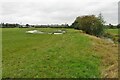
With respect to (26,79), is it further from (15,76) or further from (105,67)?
(105,67)

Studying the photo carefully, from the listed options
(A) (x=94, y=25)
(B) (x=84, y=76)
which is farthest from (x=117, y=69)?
(A) (x=94, y=25)

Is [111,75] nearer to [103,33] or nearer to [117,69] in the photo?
[117,69]

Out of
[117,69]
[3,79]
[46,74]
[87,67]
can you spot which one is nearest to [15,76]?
[3,79]

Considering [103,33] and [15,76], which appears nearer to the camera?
[15,76]

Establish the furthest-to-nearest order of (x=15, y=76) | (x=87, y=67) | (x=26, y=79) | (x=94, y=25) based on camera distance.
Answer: (x=94, y=25), (x=87, y=67), (x=15, y=76), (x=26, y=79)

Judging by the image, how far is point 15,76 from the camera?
50.7 ft

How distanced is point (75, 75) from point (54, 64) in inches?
135

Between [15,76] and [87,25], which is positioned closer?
[15,76]

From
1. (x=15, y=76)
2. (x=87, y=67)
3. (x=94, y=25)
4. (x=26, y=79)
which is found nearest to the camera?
(x=26, y=79)

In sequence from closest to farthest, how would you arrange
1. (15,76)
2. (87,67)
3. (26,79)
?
1. (26,79)
2. (15,76)
3. (87,67)

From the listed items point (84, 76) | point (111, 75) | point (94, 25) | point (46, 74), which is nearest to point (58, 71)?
point (46, 74)

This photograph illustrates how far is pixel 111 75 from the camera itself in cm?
1513

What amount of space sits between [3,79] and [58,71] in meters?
3.14

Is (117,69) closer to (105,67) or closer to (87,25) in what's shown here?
(105,67)
